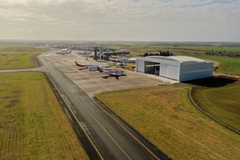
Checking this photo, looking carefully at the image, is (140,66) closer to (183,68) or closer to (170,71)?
(170,71)

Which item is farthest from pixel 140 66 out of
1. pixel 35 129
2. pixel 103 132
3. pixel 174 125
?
pixel 35 129

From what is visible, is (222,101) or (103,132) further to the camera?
(222,101)

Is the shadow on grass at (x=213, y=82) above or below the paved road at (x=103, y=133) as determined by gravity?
above

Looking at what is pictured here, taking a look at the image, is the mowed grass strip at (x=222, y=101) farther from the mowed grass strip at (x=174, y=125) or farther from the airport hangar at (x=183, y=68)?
the airport hangar at (x=183, y=68)

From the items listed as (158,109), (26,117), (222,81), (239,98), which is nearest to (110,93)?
(158,109)

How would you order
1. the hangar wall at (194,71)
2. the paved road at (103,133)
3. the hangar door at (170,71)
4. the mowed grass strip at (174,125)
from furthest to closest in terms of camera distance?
the hangar door at (170,71), the hangar wall at (194,71), the mowed grass strip at (174,125), the paved road at (103,133)

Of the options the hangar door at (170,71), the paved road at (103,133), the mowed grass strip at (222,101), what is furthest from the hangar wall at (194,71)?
the paved road at (103,133)

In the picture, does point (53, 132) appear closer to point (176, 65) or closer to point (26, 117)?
point (26, 117)
